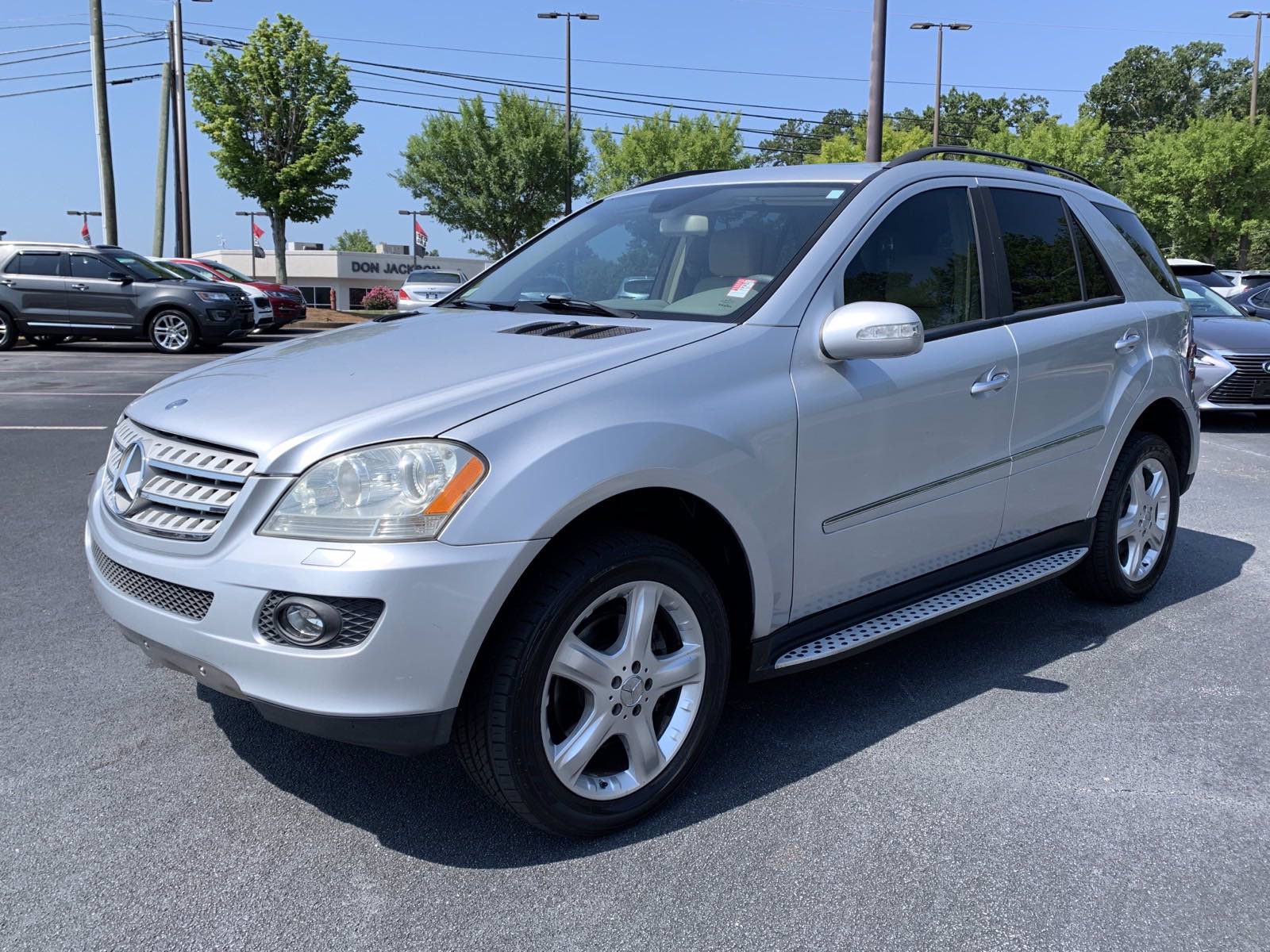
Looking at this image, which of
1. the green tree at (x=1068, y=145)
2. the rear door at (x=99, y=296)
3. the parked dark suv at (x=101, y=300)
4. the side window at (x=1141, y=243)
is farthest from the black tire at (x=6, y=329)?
the green tree at (x=1068, y=145)

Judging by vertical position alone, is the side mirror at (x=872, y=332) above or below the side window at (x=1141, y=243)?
below

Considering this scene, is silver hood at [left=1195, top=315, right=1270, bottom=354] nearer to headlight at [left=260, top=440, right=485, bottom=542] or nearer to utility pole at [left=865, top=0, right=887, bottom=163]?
utility pole at [left=865, top=0, right=887, bottom=163]

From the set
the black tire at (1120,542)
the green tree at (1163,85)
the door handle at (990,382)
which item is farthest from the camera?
the green tree at (1163,85)

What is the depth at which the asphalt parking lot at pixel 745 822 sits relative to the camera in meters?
2.44

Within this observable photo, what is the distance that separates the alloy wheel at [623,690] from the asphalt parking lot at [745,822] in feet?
0.64

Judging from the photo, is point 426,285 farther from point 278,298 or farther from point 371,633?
point 371,633

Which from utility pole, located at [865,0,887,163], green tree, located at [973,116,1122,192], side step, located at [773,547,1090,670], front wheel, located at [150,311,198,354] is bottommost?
side step, located at [773,547,1090,670]

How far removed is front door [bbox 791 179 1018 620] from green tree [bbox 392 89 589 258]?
3934 centimetres

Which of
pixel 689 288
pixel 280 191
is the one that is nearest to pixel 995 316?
pixel 689 288

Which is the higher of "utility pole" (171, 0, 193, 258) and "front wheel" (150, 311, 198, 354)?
"utility pole" (171, 0, 193, 258)

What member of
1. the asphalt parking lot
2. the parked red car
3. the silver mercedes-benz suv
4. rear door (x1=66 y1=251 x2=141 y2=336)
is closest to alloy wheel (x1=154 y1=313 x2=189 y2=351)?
rear door (x1=66 y1=251 x2=141 y2=336)

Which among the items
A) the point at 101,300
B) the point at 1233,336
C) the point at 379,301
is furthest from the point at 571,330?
the point at 379,301

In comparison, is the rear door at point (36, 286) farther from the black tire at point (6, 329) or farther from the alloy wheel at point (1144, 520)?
the alloy wheel at point (1144, 520)

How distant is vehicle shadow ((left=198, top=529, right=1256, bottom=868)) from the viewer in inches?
112
